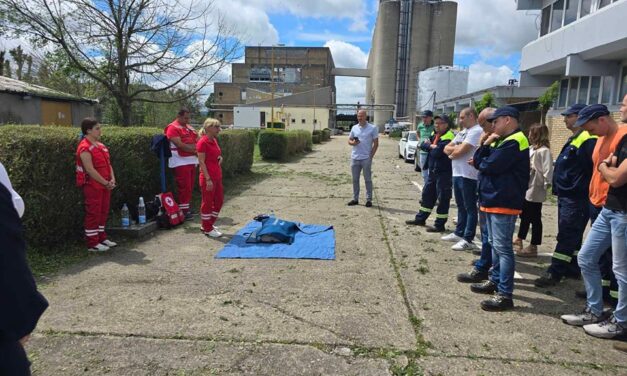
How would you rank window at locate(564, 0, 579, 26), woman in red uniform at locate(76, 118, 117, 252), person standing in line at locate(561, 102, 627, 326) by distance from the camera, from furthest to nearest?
window at locate(564, 0, 579, 26) < woman in red uniform at locate(76, 118, 117, 252) < person standing in line at locate(561, 102, 627, 326)

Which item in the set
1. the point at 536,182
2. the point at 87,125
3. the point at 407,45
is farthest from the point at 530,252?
the point at 407,45

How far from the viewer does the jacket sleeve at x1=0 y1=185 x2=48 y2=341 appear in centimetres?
144

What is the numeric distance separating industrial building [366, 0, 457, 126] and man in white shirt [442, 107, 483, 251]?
92.6 meters

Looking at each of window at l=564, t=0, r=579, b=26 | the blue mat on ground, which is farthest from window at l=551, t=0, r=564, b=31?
the blue mat on ground

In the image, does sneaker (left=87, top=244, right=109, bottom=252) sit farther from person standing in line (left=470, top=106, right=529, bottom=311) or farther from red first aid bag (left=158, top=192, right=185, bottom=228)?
person standing in line (left=470, top=106, right=529, bottom=311)

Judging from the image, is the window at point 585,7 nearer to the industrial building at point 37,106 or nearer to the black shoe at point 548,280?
the black shoe at point 548,280

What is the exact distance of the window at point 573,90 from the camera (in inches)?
A: 624

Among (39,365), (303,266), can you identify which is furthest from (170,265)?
(39,365)

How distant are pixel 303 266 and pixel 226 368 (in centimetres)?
225

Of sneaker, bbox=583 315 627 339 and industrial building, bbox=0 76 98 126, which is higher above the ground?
industrial building, bbox=0 76 98 126

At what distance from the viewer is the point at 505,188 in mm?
3955

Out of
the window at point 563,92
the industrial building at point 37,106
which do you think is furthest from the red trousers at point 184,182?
the window at point 563,92

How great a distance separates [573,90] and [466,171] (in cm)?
1354

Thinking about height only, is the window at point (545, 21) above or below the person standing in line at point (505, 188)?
above
